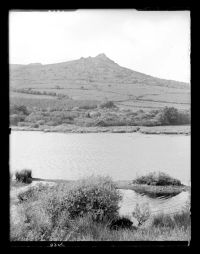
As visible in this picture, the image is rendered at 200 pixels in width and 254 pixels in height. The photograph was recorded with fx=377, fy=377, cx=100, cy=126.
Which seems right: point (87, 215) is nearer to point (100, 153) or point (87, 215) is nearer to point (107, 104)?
point (100, 153)

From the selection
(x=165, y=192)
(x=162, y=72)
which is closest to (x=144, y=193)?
(x=165, y=192)

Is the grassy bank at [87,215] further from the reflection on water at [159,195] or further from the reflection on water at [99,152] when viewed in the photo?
the reflection on water at [99,152]

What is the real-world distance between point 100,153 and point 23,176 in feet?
4.01

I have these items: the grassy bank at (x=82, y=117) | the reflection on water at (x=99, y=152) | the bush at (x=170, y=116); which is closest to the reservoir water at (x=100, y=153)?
the reflection on water at (x=99, y=152)

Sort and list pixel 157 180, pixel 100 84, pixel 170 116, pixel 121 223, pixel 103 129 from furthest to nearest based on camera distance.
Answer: pixel 100 84
pixel 170 116
pixel 103 129
pixel 157 180
pixel 121 223

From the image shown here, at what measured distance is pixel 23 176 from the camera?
452 cm

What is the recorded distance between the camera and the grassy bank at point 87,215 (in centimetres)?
387

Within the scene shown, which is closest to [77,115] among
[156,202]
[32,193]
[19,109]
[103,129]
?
[103,129]

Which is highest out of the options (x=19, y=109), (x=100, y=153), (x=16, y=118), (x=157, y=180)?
(x=19, y=109)

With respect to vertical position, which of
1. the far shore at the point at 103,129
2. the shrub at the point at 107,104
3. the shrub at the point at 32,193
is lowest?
the shrub at the point at 32,193

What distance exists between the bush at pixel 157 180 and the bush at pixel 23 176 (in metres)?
1.32
